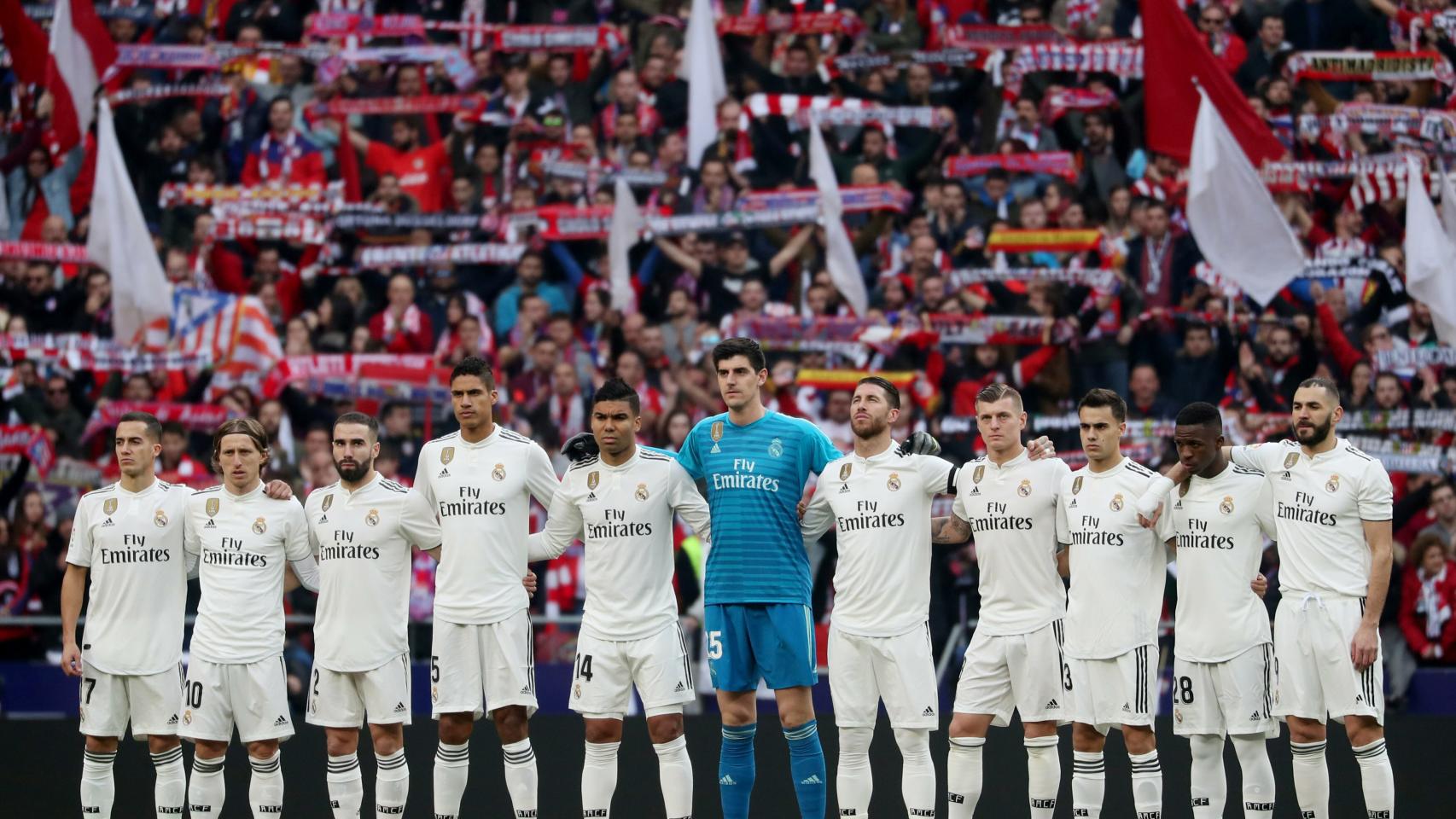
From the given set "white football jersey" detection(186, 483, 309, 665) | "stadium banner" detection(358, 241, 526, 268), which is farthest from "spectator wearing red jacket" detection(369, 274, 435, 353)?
"white football jersey" detection(186, 483, 309, 665)

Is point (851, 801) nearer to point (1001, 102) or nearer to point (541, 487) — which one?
point (541, 487)

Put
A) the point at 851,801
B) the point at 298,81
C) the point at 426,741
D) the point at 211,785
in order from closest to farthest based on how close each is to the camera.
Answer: the point at 851,801
the point at 211,785
the point at 426,741
the point at 298,81

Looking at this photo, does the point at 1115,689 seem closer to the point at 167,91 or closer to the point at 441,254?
the point at 441,254

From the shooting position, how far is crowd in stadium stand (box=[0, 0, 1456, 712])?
562 inches

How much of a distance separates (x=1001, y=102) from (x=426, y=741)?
8612 millimetres

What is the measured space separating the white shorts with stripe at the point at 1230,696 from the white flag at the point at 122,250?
10.3m

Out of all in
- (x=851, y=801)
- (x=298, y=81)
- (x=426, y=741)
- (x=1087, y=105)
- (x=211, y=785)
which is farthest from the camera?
(x=298, y=81)

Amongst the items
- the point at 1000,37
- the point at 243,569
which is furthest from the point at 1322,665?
the point at 1000,37

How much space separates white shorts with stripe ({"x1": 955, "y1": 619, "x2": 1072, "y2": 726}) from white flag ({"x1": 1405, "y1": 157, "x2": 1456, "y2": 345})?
7.23m

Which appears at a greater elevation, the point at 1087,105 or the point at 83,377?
the point at 1087,105

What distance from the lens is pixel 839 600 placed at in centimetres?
890

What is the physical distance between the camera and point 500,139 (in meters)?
16.8

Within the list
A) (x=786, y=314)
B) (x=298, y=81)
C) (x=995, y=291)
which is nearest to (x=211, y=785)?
(x=786, y=314)

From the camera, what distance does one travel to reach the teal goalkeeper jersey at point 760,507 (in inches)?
344
